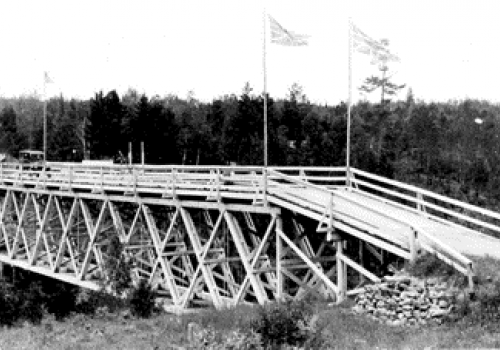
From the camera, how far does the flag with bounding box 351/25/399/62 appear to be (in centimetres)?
2077

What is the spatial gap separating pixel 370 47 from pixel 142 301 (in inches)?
431

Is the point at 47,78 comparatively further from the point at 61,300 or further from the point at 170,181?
the point at 170,181

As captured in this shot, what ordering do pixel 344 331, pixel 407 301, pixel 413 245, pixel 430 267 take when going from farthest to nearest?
pixel 413 245 < pixel 430 267 < pixel 407 301 < pixel 344 331

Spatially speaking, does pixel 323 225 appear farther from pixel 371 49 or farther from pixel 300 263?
pixel 371 49

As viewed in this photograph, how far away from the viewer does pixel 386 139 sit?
230ft

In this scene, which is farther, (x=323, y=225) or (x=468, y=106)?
(x=468, y=106)

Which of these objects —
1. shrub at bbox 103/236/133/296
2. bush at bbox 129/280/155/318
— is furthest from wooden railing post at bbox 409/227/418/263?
shrub at bbox 103/236/133/296

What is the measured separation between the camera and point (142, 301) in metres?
21.8

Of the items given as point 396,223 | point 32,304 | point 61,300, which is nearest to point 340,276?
point 396,223

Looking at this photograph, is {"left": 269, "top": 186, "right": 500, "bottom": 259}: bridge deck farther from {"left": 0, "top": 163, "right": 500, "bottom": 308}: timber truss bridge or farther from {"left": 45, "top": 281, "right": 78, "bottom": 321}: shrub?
{"left": 45, "top": 281, "right": 78, "bottom": 321}: shrub

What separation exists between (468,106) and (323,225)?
75.1 metres

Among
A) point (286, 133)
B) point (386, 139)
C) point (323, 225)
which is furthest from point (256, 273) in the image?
point (386, 139)

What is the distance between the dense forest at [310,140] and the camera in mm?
59719

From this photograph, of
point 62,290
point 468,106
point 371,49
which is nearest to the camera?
point 371,49
